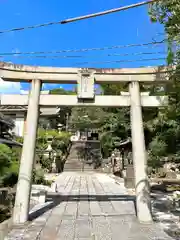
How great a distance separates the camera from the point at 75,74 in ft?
19.9

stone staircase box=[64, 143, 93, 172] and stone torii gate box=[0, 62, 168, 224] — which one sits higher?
stone torii gate box=[0, 62, 168, 224]

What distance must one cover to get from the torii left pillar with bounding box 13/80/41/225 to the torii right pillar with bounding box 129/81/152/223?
2664 mm

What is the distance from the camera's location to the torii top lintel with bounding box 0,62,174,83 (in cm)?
590

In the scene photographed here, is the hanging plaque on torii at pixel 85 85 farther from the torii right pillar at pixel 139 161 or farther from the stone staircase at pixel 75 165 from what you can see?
the stone staircase at pixel 75 165

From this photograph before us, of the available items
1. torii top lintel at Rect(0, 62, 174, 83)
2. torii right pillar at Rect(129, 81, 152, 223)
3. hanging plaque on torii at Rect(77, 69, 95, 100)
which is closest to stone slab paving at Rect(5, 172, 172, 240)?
torii right pillar at Rect(129, 81, 152, 223)

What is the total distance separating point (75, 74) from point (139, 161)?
2.98m

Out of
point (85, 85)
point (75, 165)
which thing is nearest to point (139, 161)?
point (85, 85)

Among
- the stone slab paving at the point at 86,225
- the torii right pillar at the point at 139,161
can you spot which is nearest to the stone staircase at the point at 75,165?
the stone slab paving at the point at 86,225

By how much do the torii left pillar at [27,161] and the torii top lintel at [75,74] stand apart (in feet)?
1.01

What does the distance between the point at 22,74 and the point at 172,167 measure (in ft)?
37.9

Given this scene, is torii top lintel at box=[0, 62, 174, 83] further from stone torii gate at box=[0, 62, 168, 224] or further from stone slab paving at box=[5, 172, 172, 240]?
stone slab paving at box=[5, 172, 172, 240]

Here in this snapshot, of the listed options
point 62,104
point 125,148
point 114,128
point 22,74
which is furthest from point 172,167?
point 22,74

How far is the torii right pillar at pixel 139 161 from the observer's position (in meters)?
5.25

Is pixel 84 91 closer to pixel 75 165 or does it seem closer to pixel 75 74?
pixel 75 74
